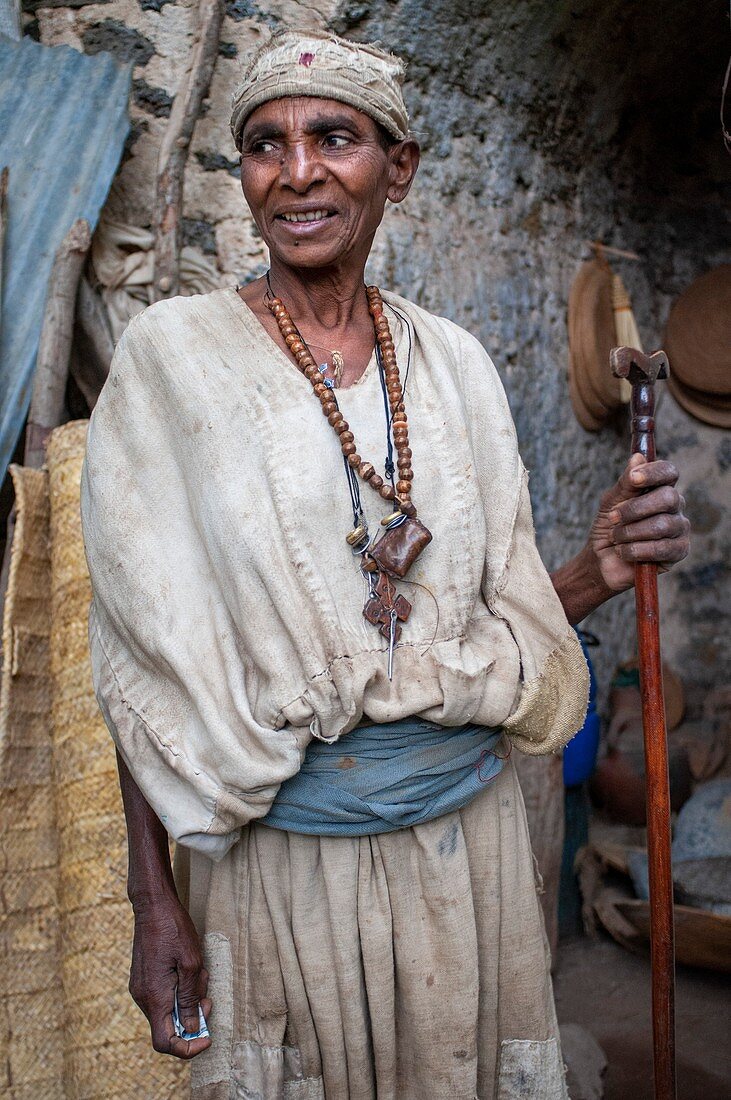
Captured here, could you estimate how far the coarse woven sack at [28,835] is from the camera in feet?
7.80

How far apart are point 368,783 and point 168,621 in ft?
1.16

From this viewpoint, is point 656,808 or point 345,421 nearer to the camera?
point 345,421

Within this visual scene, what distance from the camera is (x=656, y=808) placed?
5.41ft

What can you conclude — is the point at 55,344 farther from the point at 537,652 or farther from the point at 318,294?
the point at 537,652

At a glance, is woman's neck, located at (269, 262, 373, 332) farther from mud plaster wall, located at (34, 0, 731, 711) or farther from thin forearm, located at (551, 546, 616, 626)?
mud plaster wall, located at (34, 0, 731, 711)

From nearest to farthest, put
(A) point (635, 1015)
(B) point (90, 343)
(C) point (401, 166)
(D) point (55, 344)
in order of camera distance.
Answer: (C) point (401, 166), (D) point (55, 344), (B) point (90, 343), (A) point (635, 1015)

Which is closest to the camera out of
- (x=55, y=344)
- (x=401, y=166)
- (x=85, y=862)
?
(x=401, y=166)

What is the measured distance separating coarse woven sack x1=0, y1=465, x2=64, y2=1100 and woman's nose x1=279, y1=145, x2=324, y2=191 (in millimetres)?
1266

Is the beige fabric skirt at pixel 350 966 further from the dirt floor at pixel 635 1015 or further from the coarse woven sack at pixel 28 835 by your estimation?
the dirt floor at pixel 635 1015

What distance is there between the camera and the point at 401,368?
1600mm

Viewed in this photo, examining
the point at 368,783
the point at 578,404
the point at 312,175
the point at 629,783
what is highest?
the point at 578,404

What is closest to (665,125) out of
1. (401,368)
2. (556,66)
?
(556,66)

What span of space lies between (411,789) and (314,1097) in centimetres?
48

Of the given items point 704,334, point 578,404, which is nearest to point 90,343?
point 578,404
